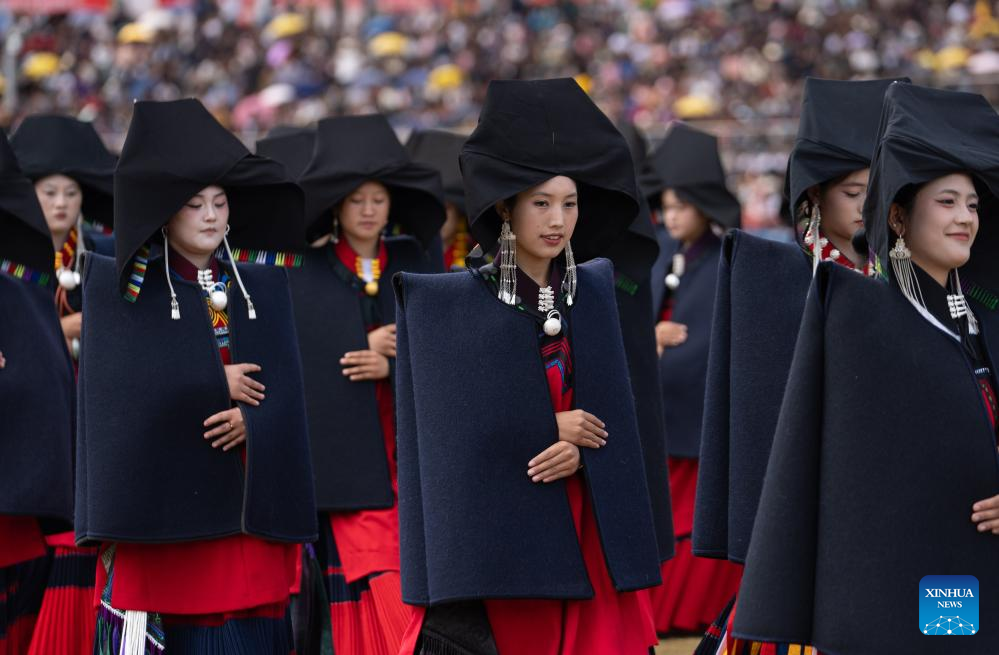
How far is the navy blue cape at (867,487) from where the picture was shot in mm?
4699

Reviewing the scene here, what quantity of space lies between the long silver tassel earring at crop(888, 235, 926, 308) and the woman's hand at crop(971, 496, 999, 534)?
60 centimetres

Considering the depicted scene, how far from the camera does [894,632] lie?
467 centimetres

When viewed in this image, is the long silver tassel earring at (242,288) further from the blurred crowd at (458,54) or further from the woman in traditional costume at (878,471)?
the blurred crowd at (458,54)

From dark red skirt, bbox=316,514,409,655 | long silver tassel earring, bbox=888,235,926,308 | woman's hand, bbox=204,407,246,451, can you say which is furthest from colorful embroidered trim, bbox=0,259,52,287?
long silver tassel earring, bbox=888,235,926,308

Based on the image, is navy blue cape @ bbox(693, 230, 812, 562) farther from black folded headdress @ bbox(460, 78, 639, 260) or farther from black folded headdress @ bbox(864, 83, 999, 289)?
black folded headdress @ bbox(864, 83, 999, 289)

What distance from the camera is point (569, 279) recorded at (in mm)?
5918

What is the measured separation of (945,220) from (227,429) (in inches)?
111

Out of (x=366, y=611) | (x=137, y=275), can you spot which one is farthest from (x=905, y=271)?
(x=366, y=611)

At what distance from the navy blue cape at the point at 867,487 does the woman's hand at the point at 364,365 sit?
3591mm

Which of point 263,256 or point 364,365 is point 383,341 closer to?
point 364,365

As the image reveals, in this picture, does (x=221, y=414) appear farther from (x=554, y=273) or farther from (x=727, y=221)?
(x=727, y=221)

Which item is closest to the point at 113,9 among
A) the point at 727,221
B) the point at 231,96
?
the point at 231,96

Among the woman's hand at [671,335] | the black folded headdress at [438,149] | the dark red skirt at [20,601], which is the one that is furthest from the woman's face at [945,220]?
the black folded headdress at [438,149]

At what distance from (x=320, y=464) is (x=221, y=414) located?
1575 mm
